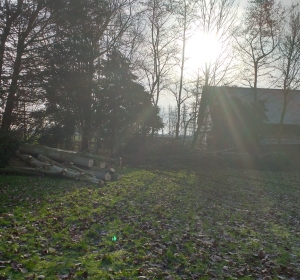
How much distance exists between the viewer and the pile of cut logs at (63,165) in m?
14.9

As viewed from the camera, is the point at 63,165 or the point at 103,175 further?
the point at 63,165

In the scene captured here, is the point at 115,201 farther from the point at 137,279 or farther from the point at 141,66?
the point at 141,66

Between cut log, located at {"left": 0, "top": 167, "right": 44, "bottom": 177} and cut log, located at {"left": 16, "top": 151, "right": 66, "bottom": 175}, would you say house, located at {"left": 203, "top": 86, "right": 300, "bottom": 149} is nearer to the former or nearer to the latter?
cut log, located at {"left": 16, "top": 151, "right": 66, "bottom": 175}

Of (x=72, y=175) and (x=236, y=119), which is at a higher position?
(x=236, y=119)

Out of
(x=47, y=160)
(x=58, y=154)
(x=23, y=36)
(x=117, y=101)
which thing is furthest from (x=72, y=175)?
(x=117, y=101)

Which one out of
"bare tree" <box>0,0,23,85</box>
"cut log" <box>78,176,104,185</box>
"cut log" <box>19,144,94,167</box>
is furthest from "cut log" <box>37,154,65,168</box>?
"bare tree" <box>0,0,23,85</box>

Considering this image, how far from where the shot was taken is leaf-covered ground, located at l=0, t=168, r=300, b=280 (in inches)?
218

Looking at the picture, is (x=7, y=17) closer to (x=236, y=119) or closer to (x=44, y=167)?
(x=44, y=167)

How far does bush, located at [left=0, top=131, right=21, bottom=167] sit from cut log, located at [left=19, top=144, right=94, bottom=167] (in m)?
0.68

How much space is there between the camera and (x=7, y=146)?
613 inches

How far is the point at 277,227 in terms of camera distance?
932cm

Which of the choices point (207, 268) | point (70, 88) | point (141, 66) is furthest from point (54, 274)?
point (141, 66)

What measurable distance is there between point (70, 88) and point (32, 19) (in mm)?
6079

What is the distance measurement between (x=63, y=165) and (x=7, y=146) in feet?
8.42
